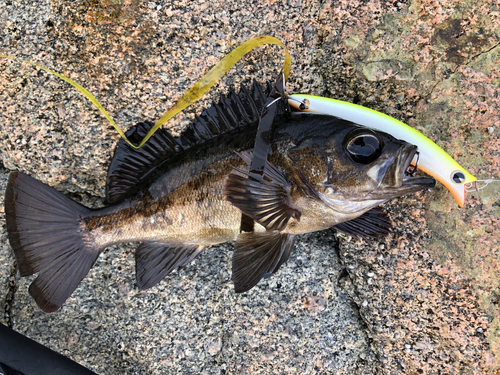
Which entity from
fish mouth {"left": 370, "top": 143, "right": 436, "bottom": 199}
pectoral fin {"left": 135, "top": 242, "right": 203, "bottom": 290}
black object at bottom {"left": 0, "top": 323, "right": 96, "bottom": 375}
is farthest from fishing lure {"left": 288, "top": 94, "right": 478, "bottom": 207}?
black object at bottom {"left": 0, "top": 323, "right": 96, "bottom": 375}

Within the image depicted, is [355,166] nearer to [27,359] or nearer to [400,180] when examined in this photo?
[400,180]

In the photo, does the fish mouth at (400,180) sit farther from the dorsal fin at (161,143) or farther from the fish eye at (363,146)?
the dorsal fin at (161,143)

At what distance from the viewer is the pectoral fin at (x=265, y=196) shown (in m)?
1.76

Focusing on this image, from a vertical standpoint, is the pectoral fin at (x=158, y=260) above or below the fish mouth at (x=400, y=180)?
above

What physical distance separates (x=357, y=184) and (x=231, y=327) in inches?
52.1

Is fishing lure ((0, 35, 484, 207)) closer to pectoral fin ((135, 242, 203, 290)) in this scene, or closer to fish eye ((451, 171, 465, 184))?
fish eye ((451, 171, 465, 184))

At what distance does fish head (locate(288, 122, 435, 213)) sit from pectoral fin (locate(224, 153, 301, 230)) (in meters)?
0.15

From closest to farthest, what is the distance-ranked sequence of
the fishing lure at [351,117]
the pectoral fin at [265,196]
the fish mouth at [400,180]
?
the fish mouth at [400,180] < the pectoral fin at [265,196] < the fishing lure at [351,117]

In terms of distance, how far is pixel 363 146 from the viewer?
1.69 metres

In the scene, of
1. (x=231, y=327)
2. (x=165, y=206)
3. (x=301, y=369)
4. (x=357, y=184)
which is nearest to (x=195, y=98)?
(x=165, y=206)

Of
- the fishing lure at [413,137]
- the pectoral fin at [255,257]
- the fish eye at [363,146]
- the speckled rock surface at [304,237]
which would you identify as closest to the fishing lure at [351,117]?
the fishing lure at [413,137]

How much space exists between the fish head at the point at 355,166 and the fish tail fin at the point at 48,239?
1336mm

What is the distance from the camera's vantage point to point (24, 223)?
1.92 meters

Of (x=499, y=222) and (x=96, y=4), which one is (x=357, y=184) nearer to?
(x=499, y=222)
